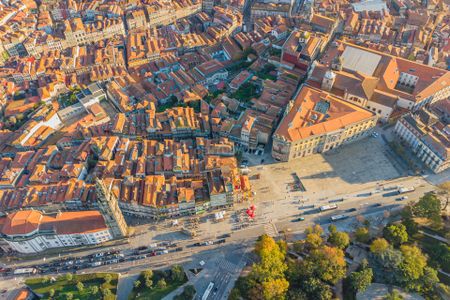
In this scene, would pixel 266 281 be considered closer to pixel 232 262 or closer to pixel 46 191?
pixel 232 262

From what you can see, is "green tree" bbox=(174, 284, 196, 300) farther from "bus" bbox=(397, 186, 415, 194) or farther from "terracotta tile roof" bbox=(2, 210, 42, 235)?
"bus" bbox=(397, 186, 415, 194)

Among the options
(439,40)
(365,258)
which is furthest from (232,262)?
(439,40)

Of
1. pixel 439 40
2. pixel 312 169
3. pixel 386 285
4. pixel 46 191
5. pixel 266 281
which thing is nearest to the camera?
pixel 266 281

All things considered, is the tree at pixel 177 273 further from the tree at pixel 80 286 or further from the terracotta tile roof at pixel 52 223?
the tree at pixel 80 286

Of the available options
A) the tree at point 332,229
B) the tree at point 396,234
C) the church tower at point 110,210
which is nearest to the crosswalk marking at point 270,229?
the tree at point 332,229

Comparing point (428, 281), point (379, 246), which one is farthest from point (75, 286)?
point (428, 281)

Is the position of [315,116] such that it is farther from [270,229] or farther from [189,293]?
[189,293]

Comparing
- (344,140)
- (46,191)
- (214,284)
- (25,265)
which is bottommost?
(25,265)
